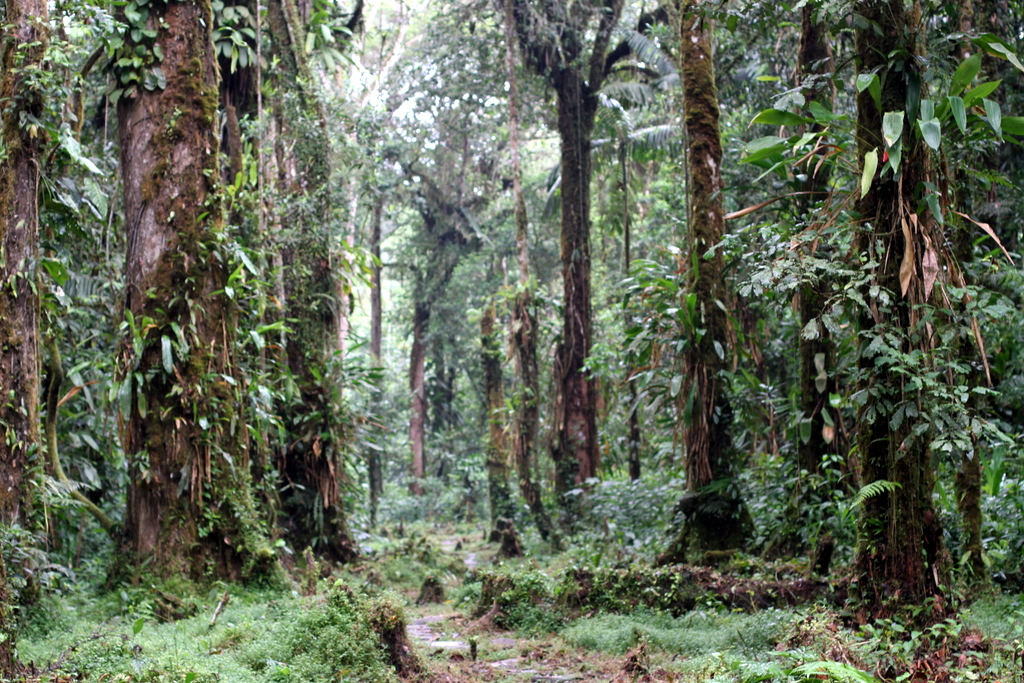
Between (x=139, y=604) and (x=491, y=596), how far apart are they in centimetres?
301

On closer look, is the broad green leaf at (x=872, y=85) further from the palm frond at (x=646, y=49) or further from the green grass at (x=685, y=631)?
the palm frond at (x=646, y=49)

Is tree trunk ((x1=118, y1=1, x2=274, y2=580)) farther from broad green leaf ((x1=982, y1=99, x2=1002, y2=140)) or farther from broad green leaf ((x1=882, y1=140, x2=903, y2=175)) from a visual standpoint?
broad green leaf ((x1=982, y1=99, x2=1002, y2=140))

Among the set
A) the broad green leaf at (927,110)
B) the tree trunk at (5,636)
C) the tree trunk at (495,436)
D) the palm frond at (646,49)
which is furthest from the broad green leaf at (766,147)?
the palm frond at (646,49)

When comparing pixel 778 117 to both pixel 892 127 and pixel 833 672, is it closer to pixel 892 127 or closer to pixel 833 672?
pixel 892 127

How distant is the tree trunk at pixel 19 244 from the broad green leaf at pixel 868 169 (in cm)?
478

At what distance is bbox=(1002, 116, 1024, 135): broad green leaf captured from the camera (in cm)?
478

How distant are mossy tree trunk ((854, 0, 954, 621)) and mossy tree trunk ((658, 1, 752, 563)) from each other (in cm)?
286

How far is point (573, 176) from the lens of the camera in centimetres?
1435

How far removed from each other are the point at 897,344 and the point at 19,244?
5.02m

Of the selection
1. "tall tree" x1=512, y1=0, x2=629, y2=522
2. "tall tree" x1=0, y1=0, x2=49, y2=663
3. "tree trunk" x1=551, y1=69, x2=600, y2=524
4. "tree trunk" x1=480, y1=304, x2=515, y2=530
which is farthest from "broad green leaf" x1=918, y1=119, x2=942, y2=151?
"tree trunk" x1=480, y1=304, x2=515, y2=530

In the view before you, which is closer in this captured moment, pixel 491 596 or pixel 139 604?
pixel 139 604

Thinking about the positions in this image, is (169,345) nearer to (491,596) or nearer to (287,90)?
(491,596)

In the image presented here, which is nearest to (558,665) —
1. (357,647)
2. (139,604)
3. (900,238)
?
(357,647)

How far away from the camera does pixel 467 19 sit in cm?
1548
